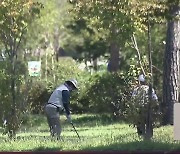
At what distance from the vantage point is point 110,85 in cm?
2823

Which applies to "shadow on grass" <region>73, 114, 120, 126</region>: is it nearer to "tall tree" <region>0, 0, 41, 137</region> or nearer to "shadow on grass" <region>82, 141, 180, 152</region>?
"tall tree" <region>0, 0, 41, 137</region>

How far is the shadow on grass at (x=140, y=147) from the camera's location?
1312 centimetres

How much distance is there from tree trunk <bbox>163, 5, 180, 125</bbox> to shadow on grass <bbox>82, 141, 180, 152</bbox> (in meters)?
9.46

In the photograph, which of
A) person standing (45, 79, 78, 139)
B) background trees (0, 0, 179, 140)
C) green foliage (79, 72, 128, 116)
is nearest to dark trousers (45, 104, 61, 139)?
person standing (45, 79, 78, 139)

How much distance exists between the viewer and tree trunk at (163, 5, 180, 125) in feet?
74.1

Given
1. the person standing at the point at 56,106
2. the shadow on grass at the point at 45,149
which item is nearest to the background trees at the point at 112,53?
the person standing at the point at 56,106

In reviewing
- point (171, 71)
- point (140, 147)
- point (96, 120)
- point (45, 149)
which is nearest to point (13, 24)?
point (45, 149)

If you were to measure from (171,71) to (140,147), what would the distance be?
10.1m

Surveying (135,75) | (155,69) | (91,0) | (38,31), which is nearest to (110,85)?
(155,69)

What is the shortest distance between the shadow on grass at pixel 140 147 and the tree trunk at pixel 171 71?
9.46 metres

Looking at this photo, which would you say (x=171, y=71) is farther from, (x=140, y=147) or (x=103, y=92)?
(x=140, y=147)

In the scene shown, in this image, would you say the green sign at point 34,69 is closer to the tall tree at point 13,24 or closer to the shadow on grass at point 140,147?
the tall tree at point 13,24

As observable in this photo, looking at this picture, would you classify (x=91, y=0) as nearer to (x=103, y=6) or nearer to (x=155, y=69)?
(x=103, y=6)

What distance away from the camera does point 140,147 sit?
13234 mm
